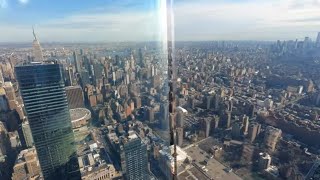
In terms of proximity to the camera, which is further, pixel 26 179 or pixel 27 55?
pixel 26 179

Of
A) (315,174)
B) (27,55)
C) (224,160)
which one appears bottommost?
(224,160)

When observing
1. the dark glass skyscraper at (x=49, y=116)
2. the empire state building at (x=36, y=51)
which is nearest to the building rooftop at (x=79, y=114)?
the dark glass skyscraper at (x=49, y=116)

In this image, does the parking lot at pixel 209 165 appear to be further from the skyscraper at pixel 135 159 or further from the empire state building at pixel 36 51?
the empire state building at pixel 36 51

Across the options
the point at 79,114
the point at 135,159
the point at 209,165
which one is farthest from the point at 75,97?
the point at 209,165

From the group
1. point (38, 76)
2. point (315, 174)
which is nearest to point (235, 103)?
point (315, 174)

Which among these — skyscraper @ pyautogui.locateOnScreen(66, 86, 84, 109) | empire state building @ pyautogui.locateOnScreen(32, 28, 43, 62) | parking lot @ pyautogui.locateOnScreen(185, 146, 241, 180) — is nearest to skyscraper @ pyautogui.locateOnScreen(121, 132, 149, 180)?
parking lot @ pyautogui.locateOnScreen(185, 146, 241, 180)

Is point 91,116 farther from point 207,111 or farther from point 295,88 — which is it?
point 295,88

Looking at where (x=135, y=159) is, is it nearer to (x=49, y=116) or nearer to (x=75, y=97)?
(x=49, y=116)
